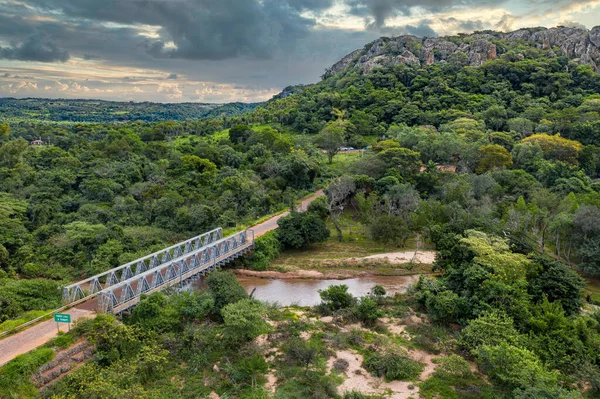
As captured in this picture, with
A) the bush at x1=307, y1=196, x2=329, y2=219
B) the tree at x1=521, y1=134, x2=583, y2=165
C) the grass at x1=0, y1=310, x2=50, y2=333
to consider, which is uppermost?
the tree at x1=521, y1=134, x2=583, y2=165

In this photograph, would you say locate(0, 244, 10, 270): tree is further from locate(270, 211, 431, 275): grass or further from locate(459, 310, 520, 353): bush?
locate(459, 310, 520, 353): bush

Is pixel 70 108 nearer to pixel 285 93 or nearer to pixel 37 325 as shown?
pixel 285 93

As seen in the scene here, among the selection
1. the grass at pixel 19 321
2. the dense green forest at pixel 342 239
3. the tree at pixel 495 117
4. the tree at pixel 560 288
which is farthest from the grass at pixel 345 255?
the tree at pixel 495 117

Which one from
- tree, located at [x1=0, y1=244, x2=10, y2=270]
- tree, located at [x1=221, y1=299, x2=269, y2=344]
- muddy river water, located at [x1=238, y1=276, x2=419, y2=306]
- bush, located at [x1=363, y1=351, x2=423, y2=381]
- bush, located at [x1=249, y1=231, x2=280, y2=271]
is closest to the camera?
bush, located at [x1=363, y1=351, x2=423, y2=381]

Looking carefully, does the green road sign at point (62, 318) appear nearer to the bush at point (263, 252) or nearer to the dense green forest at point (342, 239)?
the dense green forest at point (342, 239)

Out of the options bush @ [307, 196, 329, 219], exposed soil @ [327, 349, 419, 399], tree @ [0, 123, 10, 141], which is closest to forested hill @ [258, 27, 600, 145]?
bush @ [307, 196, 329, 219]

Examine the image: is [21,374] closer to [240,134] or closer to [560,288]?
[560,288]

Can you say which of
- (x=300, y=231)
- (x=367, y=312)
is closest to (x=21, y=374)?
(x=367, y=312)
